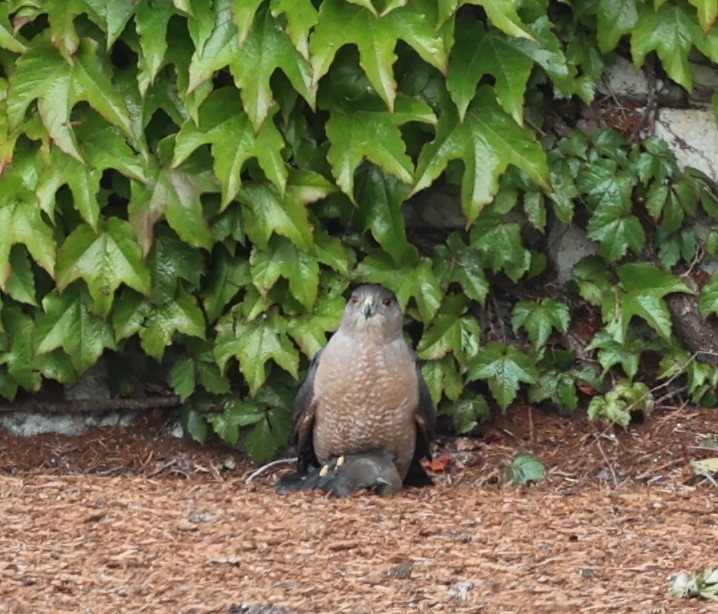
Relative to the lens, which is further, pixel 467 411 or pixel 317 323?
pixel 467 411

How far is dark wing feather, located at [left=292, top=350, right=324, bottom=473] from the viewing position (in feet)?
18.4

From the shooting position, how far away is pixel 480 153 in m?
5.67

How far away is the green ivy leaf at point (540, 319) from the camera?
6.15 m

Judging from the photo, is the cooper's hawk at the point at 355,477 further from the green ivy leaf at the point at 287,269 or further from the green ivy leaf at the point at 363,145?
the green ivy leaf at the point at 363,145

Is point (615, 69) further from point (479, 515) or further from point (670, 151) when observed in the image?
point (479, 515)

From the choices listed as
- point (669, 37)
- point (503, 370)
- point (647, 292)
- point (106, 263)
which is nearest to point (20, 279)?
point (106, 263)

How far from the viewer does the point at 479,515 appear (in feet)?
15.3

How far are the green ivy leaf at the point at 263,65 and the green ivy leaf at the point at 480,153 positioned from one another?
613 mm

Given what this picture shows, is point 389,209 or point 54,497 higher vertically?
point 389,209

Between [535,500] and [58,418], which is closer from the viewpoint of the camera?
[535,500]

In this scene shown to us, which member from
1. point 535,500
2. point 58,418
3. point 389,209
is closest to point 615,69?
point 389,209

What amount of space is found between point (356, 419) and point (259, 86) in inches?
52.6

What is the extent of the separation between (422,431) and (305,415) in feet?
1.54

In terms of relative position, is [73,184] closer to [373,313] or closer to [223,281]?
[223,281]
